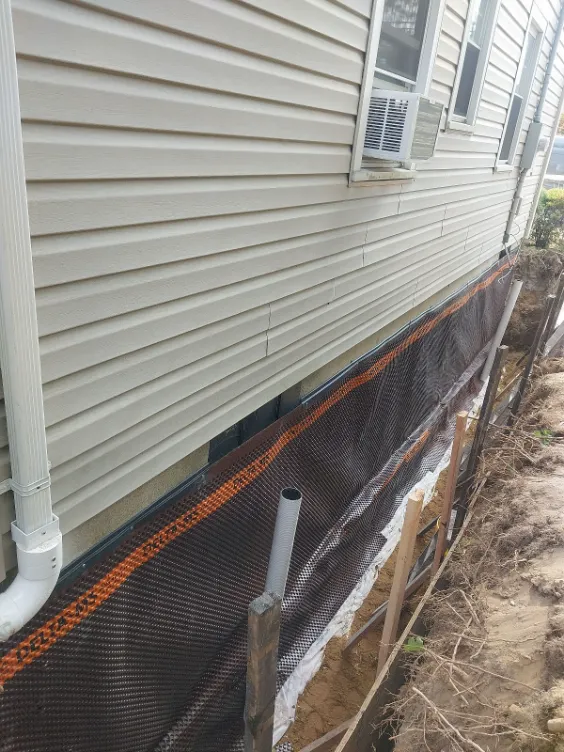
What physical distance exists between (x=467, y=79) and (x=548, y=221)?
31.9 feet

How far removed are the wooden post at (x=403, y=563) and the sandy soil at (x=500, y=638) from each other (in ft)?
0.80

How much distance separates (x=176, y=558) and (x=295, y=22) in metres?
2.84

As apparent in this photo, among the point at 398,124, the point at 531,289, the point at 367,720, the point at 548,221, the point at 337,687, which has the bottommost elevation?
the point at 337,687

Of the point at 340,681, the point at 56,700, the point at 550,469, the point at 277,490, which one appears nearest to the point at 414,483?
the point at 550,469

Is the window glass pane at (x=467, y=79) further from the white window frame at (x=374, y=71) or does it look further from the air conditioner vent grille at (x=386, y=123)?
the air conditioner vent grille at (x=386, y=123)

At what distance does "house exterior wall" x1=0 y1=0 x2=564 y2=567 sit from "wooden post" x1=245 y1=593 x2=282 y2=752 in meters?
1.04

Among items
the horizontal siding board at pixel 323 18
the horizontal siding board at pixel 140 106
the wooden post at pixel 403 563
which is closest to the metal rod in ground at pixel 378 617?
the wooden post at pixel 403 563

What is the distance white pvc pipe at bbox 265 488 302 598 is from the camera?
2.54 m

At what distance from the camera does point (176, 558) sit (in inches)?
104

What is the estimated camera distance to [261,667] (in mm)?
1686

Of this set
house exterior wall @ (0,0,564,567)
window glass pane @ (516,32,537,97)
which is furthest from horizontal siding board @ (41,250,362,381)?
window glass pane @ (516,32,537,97)

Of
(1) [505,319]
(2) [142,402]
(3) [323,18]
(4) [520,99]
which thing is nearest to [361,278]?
(3) [323,18]

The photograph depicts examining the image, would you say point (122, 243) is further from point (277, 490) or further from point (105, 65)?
point (277, 490)

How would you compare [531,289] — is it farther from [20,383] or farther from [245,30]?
[20,383]
